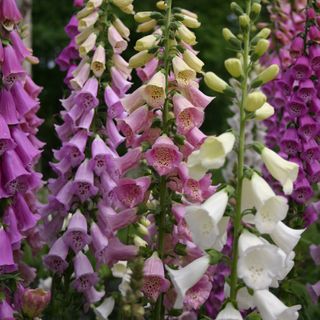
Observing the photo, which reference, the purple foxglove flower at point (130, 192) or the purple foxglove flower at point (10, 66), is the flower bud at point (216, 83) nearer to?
the purple foxglove flower at point (130, 192)

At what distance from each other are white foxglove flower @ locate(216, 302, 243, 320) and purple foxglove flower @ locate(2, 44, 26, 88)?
137cm

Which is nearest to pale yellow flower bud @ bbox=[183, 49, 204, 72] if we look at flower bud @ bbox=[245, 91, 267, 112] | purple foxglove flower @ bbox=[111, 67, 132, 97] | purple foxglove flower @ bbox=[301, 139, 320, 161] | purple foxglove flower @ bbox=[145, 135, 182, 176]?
purple foxglove flower @ bbox=[145, 135, 182, 176]

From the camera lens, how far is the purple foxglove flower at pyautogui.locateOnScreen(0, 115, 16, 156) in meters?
2.99

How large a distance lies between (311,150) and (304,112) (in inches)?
7.5

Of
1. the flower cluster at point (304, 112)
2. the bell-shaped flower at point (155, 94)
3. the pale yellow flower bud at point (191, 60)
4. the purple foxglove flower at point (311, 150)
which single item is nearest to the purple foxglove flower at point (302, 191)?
the flower cluster at point (304, 112)

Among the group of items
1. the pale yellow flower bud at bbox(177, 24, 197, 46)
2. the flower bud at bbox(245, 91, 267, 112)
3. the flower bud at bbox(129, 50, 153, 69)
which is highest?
the flower bud at bbox(245, 91, 267, 112)

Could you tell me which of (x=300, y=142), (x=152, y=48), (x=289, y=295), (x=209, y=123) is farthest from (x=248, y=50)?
(x=209, y=123)

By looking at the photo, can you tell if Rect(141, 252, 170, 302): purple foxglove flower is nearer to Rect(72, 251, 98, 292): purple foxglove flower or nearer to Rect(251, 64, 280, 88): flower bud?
Rect(72, 251, 98, 292): purple foxglove flower

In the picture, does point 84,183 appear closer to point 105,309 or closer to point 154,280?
point 105,309

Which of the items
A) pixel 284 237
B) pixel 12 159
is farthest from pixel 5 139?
pixel 284 237

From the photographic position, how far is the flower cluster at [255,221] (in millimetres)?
2240

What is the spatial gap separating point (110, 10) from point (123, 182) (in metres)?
0.97

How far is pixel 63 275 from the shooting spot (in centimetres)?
338

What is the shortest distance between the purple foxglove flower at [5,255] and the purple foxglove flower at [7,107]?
46 centimetres
